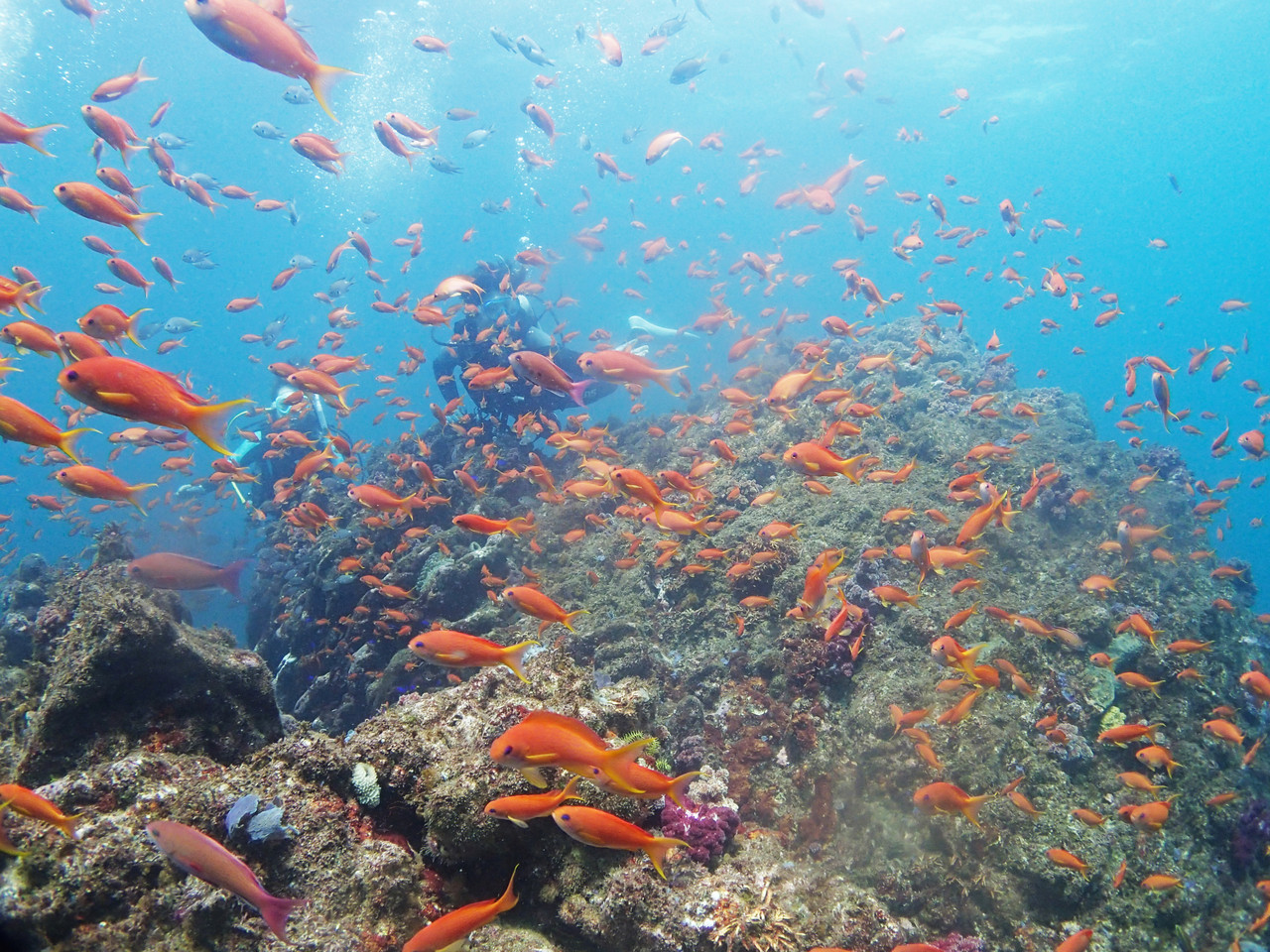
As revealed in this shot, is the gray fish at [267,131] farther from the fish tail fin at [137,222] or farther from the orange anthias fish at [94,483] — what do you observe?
the orange anthias fish at [94,483]

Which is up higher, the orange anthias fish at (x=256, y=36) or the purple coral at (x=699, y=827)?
the orange anthias fish at (x=256, y=36)

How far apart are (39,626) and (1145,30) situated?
63.4 meters

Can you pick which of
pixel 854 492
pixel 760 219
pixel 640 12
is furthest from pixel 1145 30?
pixel 760 219

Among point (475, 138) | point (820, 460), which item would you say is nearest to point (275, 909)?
point (820, 460)

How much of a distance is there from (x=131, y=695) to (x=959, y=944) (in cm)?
671

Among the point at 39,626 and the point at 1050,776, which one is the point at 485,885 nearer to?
the point at 1050,776

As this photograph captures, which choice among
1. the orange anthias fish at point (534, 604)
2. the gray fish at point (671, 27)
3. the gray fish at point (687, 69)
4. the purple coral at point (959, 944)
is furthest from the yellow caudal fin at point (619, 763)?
the gray fish at point (671, 27)

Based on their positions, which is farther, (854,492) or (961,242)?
(961,242)

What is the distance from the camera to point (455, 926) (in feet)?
7.81

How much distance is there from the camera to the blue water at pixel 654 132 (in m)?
34.3

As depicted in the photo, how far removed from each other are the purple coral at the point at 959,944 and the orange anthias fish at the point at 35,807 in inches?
226

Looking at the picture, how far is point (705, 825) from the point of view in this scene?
4.03m

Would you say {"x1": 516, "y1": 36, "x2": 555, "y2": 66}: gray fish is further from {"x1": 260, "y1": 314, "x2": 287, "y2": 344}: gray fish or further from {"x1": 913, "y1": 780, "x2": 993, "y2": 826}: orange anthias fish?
{"x1": 913, "y1": 780, "x2": 993, "y2": 826}: orange anthias fish

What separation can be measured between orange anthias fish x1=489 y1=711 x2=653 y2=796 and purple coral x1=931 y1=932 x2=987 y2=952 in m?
3.50
